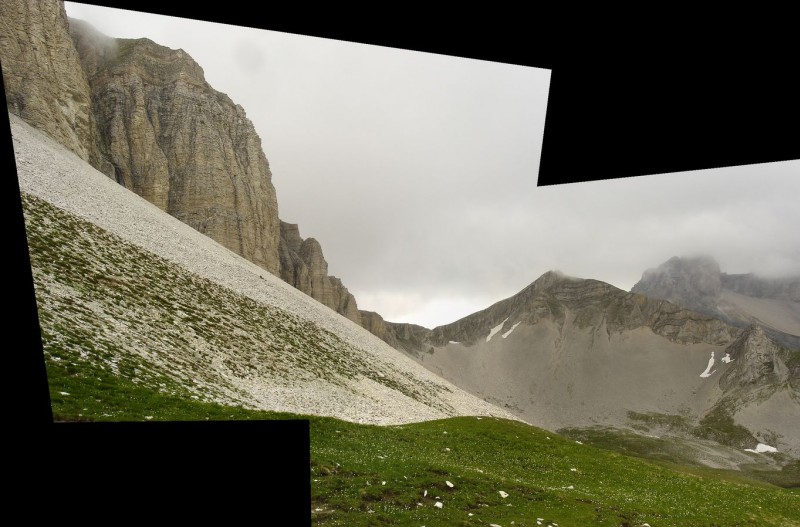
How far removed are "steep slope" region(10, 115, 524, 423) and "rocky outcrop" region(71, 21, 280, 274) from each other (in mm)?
61696

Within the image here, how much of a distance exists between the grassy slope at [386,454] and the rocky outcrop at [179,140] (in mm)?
103308

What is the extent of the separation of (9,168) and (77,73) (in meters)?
147

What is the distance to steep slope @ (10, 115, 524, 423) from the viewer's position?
99.6 ft

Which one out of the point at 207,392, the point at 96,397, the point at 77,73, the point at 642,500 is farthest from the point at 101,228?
the point at 77,73

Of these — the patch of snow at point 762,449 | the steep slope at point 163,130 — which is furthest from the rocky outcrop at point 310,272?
the patch of snow at point 762,449

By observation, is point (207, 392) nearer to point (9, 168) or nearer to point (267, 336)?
point (267, 336)

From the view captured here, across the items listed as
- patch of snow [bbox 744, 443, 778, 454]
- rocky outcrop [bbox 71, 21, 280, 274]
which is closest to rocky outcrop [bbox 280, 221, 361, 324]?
rocky outcrop [bbox 71, 21, 280, 274]

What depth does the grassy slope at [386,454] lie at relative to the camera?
56.4ft

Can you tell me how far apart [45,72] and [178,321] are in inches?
3866

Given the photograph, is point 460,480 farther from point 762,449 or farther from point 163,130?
point 762,449

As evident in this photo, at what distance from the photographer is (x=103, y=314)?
1296 inches

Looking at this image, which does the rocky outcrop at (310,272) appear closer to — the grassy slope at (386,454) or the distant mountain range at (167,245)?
the distant mountain range at (167,245)

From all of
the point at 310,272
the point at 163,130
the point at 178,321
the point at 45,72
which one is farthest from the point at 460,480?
the point at 310,272

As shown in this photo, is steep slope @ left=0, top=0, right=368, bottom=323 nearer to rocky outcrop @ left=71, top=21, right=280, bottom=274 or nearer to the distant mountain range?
rocky outcrop @ left=71, top=21, right=280, bottom=274
